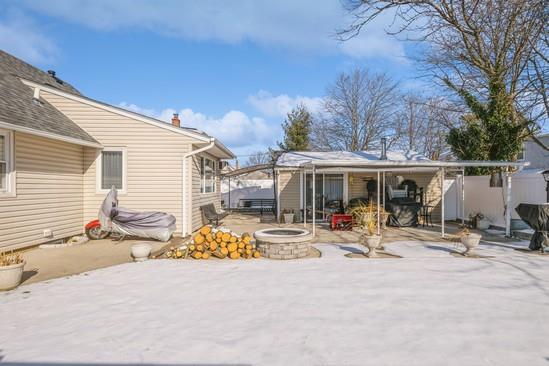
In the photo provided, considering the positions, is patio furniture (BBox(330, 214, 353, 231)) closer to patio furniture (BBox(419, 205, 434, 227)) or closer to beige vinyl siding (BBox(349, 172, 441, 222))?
patio furniture (BBox(419, 205, 434, 227))

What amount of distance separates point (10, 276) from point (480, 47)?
15.1 meters

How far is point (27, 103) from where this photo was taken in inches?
313

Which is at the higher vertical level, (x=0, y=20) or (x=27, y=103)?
(x=0, y=20)

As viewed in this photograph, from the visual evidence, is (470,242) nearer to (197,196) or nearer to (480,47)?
(197,196)

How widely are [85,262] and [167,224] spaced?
2.26 m

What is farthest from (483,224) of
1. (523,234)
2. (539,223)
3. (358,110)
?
(358,110)

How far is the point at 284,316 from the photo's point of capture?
12.5 ft

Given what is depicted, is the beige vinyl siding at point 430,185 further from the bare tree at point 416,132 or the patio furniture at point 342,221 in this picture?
the bare tree at point 416,132

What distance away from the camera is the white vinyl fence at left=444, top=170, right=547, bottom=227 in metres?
9.91

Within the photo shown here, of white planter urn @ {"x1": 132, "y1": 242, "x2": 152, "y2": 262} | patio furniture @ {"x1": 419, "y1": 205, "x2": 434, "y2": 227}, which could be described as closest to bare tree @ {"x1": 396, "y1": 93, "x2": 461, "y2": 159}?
patio furniture @ {"x1": 419, "y1": 205, "x2": 434, "y2": 227}

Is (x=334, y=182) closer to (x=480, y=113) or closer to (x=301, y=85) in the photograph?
(x=480, y=113)

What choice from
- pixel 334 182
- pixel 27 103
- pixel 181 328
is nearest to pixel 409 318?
pixel 181 328

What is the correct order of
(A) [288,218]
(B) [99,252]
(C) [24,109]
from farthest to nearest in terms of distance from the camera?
(A) [288,218], (C) [24,109], (B) [99,252]

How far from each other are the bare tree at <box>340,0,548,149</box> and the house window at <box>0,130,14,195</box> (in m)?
9.43
